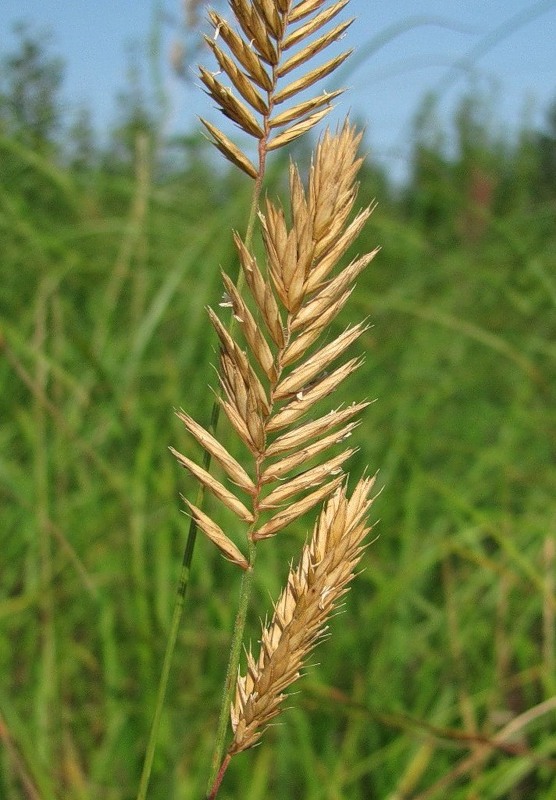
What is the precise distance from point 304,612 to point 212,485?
0.06m

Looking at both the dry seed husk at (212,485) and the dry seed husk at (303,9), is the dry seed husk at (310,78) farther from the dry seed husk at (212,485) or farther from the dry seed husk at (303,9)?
the dry seed husk at (212,485)

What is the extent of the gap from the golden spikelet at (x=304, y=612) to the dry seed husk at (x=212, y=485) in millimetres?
36

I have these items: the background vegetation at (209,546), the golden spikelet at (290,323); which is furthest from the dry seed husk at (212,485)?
the background vegetation at (209,546)

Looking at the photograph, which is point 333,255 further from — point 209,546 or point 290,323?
point 209,546

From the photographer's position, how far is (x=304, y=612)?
0.35 meters

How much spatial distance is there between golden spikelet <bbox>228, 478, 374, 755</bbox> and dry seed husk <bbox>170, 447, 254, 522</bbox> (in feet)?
0.12

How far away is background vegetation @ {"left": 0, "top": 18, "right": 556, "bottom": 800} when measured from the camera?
4.69 ft

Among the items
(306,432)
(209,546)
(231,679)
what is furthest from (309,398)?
(209,546)

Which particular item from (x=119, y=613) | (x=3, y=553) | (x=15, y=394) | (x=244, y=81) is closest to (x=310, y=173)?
(x=244, y=81)

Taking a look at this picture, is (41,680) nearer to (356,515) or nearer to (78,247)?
(356,515)

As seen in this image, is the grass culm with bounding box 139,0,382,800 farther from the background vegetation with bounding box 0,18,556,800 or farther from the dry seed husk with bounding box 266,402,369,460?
the background vegetation with bounding box 0,18,556,800

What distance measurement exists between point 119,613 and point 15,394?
62 centimetres

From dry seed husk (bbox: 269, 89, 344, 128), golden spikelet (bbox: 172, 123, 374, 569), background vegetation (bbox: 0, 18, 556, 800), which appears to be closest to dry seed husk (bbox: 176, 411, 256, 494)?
golden spikelet (bbox: 172, 123, 374, 569)

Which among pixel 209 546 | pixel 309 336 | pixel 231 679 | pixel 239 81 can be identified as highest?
pixel 239 81
